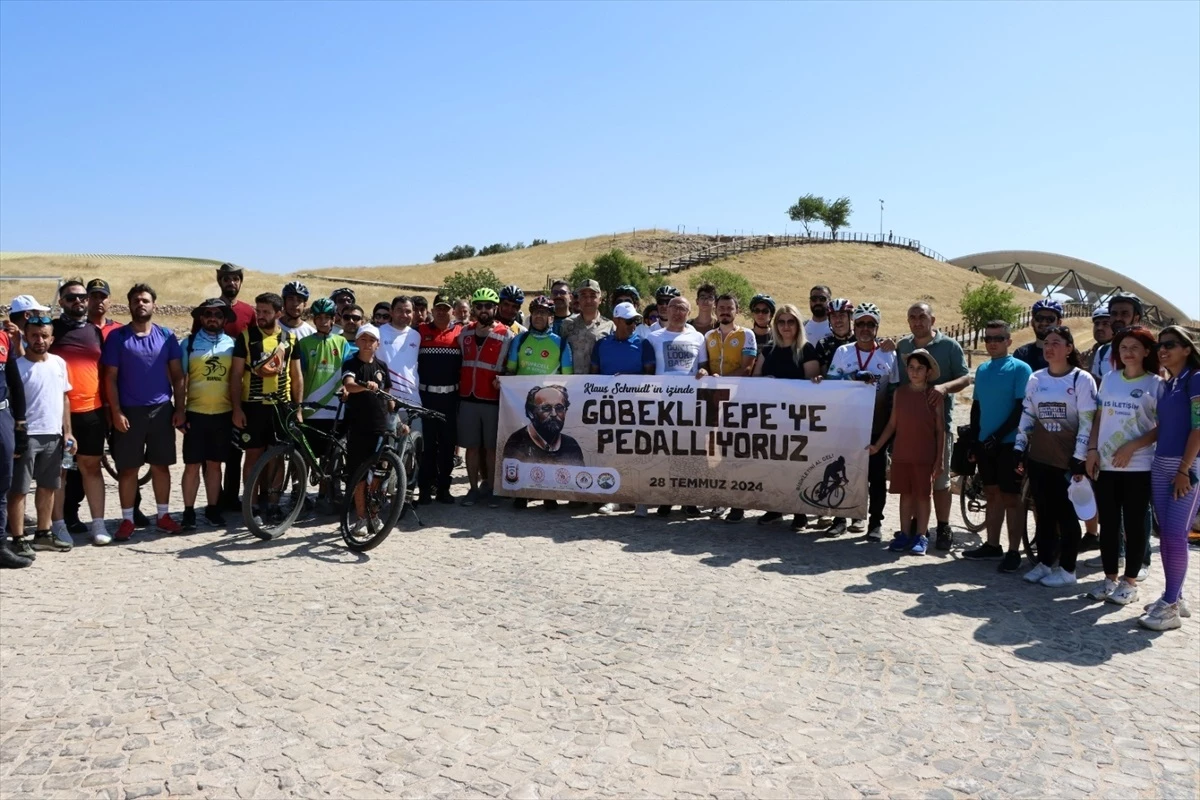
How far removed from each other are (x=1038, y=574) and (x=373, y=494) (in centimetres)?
586

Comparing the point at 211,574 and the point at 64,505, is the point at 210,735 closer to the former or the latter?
the point at 211,574

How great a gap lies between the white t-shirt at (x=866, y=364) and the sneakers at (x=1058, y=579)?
7.49ft

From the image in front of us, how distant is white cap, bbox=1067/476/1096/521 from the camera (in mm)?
6934

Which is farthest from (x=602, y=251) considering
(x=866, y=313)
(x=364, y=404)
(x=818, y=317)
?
(x=364, y=404)

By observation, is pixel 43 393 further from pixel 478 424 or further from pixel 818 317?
pixel 818 317

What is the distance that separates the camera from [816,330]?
10.2 metres

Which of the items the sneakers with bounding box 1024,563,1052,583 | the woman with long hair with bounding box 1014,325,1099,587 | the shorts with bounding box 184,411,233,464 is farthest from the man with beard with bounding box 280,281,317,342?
the sneakers with bounding box 1024,563,1052,583

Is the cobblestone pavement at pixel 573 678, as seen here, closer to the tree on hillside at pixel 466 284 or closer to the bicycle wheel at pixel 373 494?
the bicycle wheel at pixel 373 494

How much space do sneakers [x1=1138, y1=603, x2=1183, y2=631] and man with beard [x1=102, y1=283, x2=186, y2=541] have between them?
8.40 m

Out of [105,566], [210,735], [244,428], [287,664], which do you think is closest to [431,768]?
[210,735]

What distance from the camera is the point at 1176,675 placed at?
5570 mm

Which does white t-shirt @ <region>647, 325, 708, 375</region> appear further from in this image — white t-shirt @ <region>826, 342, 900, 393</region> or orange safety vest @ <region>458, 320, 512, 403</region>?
orange safety vest @ <region>458, 320, 512, 403</region>

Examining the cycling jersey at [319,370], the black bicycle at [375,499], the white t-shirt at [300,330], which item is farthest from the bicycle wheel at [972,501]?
the white t-shirt at [300,330]

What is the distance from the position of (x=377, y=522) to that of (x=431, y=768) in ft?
13.3
